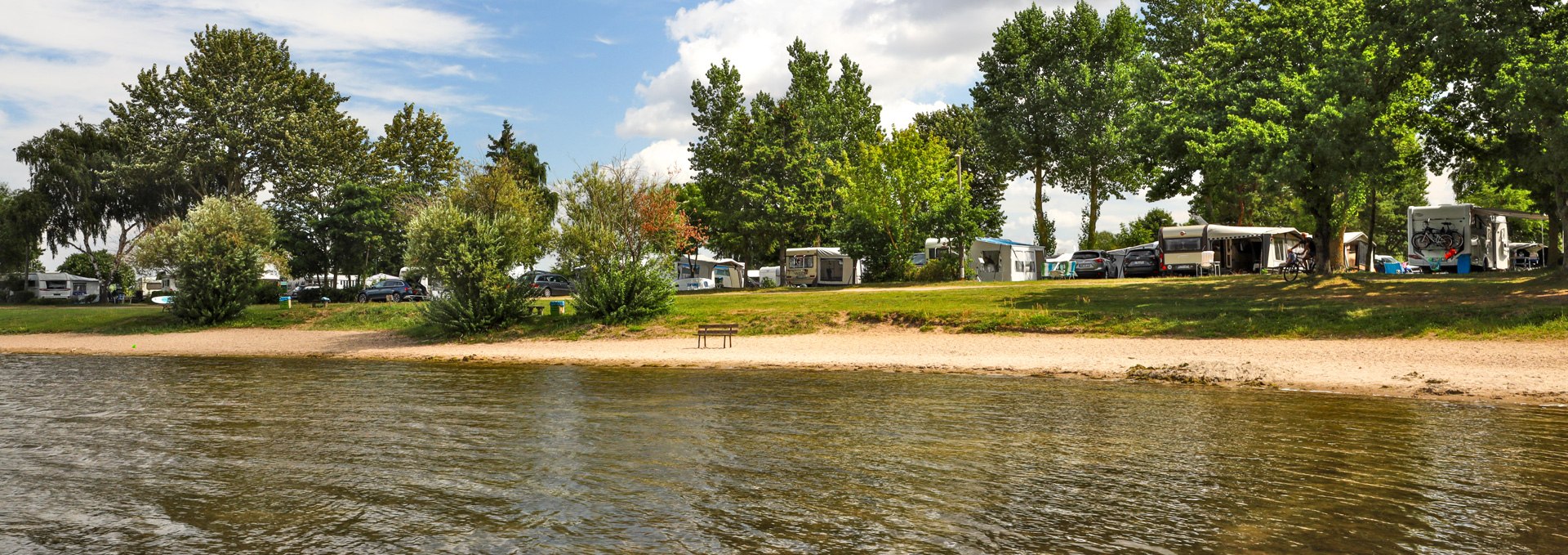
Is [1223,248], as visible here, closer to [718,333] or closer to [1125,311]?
[1125,311]

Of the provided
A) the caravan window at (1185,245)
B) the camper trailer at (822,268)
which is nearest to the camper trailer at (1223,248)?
the caravan window at (1185,245)

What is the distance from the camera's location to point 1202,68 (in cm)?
3650

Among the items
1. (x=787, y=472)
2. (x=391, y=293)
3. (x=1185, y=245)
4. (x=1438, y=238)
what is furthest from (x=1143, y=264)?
(x=391, y=293)

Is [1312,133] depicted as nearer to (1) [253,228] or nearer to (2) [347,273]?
(1) [253,228]

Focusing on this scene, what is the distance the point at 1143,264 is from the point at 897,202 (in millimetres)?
12664

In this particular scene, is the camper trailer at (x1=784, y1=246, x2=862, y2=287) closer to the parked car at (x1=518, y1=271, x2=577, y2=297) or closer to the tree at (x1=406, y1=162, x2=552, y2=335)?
the parked car at (x1=518, y1=271, x2=577, y2=297)

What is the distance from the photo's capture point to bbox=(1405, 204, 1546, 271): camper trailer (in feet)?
129

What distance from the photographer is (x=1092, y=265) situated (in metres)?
46.3

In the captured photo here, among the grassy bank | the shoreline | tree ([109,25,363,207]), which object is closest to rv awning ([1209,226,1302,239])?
the grassy bank

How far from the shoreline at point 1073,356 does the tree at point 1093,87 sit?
32286 millimetres

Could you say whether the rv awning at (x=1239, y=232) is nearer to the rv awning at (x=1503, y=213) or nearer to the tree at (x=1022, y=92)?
the rv awning at (x=1503, y=213)

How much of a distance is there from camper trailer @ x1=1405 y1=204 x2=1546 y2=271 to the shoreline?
2321 cm

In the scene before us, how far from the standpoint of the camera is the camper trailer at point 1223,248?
42.1 m

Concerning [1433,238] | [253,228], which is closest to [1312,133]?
[1433,238]
